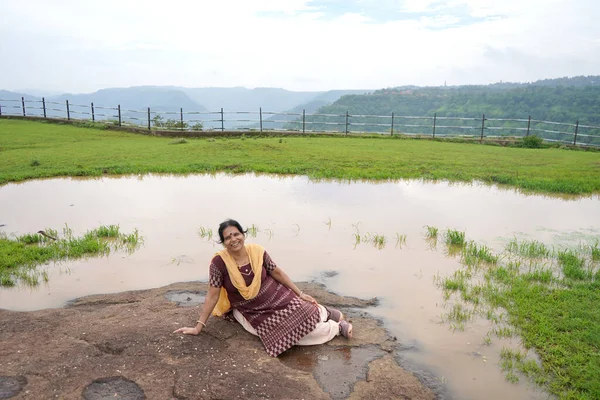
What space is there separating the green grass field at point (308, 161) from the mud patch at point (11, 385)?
949 cm

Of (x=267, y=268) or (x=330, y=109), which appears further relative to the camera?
(x=330, y=109)

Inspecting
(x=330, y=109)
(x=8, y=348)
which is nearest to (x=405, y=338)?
(x=8, y=348)

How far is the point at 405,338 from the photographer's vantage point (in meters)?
4.86

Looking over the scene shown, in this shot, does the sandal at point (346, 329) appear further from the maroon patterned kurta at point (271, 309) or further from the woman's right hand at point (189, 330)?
the woman's right hand at point (189, 330)

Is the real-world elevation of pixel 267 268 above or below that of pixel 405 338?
above

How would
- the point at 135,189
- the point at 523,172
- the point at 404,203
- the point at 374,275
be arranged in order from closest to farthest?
the point at 374,275
the point at 404,203
the point at 135,189
the point at 523,172

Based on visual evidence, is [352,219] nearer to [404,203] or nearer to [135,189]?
[404,203]

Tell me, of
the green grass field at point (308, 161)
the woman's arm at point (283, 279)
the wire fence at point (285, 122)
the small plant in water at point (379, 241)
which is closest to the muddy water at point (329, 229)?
the small plant in water at point (379, 241)

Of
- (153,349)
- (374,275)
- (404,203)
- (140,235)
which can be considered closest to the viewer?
(153,349)

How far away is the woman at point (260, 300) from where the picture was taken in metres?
4.46

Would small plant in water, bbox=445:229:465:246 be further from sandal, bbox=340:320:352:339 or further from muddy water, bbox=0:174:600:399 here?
sandal, bbox=340:320:352:339

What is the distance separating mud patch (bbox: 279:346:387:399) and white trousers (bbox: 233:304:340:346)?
66mm

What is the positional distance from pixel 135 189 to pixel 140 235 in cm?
360

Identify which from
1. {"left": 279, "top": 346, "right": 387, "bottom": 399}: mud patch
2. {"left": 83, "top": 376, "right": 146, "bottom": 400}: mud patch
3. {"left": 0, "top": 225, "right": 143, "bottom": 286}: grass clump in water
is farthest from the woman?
{"left": 0, "top": 225, "right": 143, "bottom": 286}: grass clump in water
